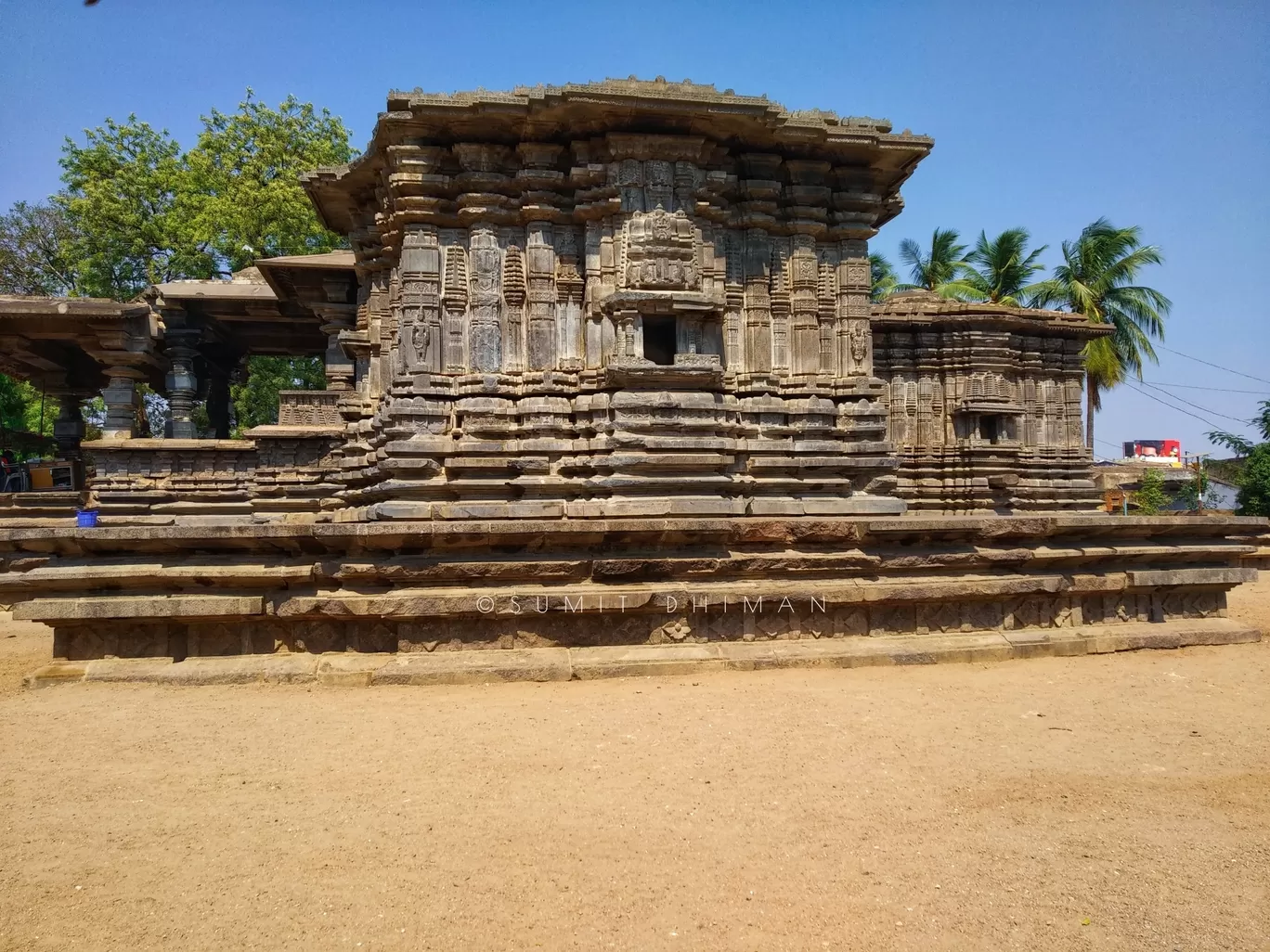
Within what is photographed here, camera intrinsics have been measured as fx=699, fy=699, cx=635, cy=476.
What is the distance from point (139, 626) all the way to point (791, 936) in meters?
4.94

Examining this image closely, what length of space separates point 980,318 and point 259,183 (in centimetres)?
2073

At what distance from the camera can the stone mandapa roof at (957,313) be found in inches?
565

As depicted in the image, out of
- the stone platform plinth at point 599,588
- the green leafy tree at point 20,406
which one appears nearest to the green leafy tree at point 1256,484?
the stone platform plinth at point 599,588

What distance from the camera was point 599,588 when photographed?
5355 mm

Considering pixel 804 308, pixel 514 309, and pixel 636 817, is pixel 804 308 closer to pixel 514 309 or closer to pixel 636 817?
pixel 514 309

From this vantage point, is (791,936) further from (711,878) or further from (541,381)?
(541,381)

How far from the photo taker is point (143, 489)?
13.1 m

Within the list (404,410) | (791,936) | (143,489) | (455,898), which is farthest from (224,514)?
(791,936)

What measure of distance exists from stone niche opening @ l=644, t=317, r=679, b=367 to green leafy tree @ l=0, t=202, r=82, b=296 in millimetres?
25960

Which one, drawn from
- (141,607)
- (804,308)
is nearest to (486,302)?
(804,308)

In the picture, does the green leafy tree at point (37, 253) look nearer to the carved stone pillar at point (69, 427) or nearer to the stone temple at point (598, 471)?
the carved stone pillar at point (69, 427)

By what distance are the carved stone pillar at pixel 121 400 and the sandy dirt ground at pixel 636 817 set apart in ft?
37.0

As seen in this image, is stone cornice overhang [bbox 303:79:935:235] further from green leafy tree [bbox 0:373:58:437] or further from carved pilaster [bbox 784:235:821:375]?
green leafy tree [bbox 0:373:58:437]

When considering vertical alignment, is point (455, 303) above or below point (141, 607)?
above
